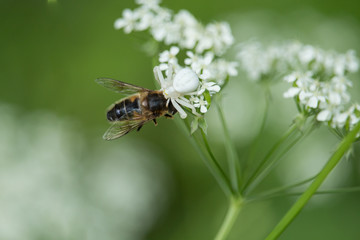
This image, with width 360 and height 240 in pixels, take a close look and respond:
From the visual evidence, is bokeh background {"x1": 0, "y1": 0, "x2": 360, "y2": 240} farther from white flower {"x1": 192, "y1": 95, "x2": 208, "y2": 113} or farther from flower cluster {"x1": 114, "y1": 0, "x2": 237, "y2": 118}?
white flower {"x1": 192, "y1": 95, "x2": 208, "y2": 113}

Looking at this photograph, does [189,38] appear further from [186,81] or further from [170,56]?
[186,81]

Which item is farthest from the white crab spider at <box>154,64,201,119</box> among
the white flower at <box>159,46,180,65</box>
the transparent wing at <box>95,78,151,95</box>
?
the transparent wing at <box>95,78,151,95</box>

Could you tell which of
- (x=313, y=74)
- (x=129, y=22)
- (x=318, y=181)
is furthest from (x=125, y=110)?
(x=313, y=74)

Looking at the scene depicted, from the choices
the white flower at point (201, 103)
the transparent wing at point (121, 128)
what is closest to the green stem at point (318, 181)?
the white flower at point (201, 103)

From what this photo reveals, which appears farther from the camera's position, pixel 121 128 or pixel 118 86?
pixel 118 86

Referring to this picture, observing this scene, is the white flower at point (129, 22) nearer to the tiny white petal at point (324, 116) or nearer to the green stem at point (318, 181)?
the tiny white petal at point (324, 116)

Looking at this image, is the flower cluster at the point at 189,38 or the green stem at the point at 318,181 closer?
the green stem at the point at 318,181
